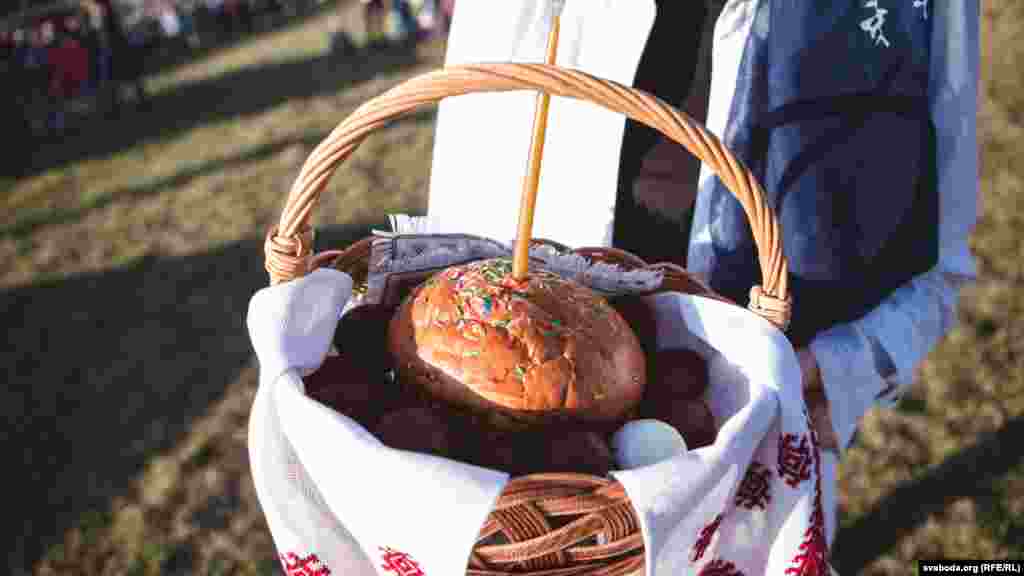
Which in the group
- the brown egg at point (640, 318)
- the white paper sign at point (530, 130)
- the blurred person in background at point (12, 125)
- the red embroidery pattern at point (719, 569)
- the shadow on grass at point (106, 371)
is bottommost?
the shadow on grass at point (106, 371)

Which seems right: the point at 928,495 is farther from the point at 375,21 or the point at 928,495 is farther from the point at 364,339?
Answer: the point at 375,21

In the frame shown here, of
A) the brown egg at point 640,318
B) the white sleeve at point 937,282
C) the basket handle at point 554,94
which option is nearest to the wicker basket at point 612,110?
the basket handle at point 554,94

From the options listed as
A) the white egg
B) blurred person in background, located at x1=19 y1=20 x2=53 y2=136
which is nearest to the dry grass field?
the white egg

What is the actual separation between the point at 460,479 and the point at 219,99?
8193 millimetres

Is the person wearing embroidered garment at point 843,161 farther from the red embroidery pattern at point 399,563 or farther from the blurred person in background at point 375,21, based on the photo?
the blurred person in background at point 375,21

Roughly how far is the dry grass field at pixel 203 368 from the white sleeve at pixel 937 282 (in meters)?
1.15

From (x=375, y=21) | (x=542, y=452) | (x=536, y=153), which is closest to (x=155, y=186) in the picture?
(x=375, y=21)

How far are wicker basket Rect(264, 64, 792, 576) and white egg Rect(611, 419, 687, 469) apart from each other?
0.34 feet

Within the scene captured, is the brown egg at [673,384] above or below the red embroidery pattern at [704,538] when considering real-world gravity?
above

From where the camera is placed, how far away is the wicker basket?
2.60 feet

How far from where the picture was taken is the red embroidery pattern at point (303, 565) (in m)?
0.91

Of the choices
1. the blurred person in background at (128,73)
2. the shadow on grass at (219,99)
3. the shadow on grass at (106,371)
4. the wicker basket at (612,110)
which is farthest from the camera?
the blurred person in background at (128,73)

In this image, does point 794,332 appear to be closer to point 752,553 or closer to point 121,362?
point 752,553

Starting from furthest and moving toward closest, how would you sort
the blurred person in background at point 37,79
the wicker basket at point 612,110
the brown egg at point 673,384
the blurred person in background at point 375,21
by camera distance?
the blurred person in background at point 375,21
the blurred person in background at point 37,79
the brown egg at point 673,384
the wicker basket at point 612,110
